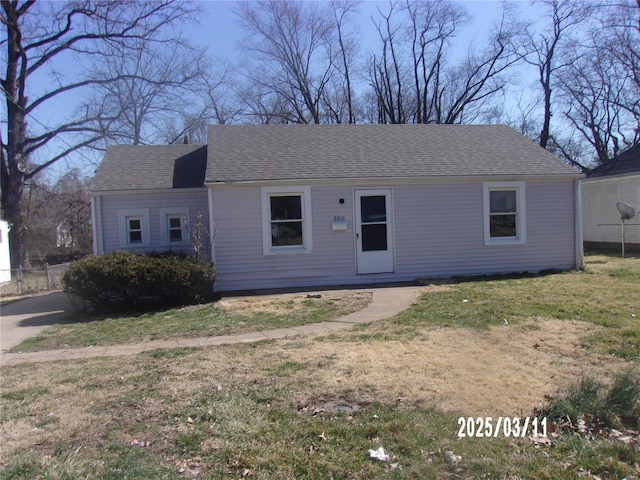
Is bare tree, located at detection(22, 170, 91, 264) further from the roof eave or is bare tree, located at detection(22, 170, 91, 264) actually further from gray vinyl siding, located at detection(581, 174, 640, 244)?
gray vinyl siding, located at detection(581, 174, 640, 244)

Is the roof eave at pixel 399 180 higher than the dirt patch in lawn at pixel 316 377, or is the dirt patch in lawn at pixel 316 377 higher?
the roof eave at pixel 399 180

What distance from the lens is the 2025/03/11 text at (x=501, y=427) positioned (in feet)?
11.5

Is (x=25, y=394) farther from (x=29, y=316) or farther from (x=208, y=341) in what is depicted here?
(x=29, y=316)

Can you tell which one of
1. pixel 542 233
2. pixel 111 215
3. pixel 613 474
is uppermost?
pixel 111 215

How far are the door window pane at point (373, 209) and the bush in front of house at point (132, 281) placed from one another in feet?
14.7

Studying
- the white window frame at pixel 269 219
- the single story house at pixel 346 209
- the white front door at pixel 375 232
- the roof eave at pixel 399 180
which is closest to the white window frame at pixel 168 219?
the single story house at pixel 346 209

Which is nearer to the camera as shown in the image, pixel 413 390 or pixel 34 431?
pixel 34 431

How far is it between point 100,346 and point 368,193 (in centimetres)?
756

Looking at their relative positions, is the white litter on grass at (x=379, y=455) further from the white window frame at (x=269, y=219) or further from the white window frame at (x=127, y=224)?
the white window frame at (x=127, y=224)

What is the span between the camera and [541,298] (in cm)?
873

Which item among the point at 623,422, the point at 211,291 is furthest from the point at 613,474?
the point at 211,291

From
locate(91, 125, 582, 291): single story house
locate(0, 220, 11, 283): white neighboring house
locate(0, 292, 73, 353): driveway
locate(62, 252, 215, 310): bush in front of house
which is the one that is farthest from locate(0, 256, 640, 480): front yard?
locate(0, 220, 11, 283): white neighboring house

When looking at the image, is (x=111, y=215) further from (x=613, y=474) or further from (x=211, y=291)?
(x=613, y=474)

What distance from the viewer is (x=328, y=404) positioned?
13.4 ft
